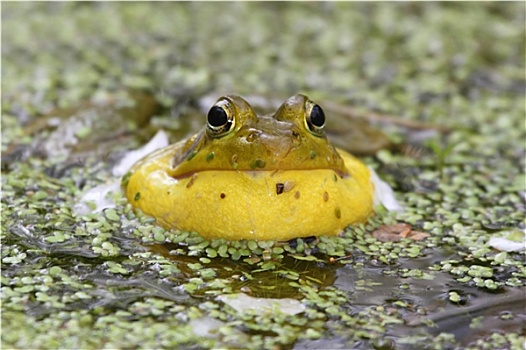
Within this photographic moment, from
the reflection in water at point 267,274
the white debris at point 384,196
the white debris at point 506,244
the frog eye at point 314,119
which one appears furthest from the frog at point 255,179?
the white debris at point 506,244

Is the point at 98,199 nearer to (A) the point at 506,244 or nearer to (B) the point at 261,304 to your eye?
(B) the point at 261,304

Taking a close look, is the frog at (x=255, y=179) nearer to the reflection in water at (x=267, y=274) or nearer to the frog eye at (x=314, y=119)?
the frog eye at (x=314, y=119)

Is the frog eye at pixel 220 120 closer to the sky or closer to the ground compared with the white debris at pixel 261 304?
closer to the sky

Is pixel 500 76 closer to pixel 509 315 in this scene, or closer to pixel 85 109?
pixel 85 109

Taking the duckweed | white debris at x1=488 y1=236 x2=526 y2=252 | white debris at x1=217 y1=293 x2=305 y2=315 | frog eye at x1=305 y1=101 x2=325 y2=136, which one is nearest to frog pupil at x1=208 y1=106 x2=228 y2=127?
frog eye at x1=305 y1=101 x2=325 y2=136

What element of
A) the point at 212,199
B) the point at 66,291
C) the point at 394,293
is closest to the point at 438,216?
the point at 394,293

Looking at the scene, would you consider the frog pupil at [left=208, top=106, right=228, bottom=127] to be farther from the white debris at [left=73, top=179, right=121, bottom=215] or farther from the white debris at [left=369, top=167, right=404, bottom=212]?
the white debris at [left=369, top=167, right=404, bottom=212]

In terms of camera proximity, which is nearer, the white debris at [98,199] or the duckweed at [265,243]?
the duckweed at [265,243]
